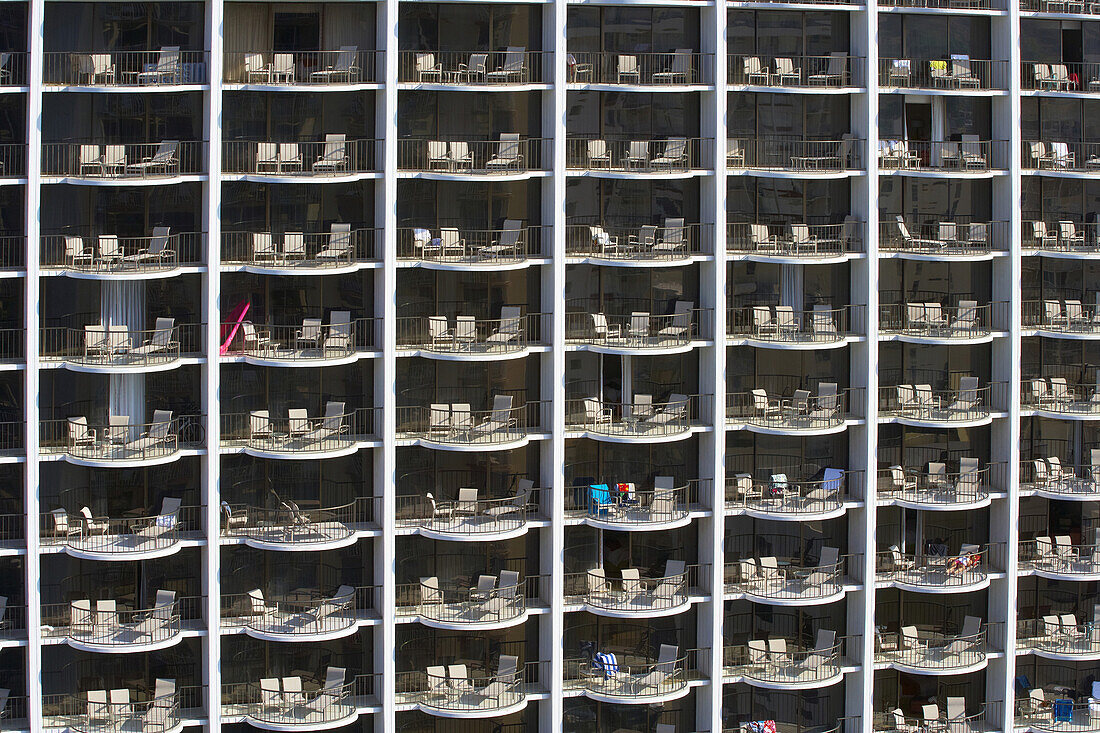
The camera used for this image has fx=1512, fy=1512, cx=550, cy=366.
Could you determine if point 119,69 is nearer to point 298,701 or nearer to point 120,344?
point 120,344

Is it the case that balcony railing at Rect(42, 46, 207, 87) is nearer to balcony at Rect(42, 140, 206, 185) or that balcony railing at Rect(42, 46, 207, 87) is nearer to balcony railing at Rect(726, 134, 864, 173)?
balcony at Rect(42, 140, 206, 185)

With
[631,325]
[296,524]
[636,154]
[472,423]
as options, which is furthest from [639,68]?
[296,524]

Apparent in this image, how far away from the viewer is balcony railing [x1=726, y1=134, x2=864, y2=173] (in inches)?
1833

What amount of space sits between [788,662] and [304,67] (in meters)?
23.4

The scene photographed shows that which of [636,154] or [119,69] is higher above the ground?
[119,69]

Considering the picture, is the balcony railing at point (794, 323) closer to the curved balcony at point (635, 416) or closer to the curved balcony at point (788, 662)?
the curved balcony at point (635, 416)

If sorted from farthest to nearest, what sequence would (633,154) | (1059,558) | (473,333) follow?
(1059,558) → (633,154) → (473,333)

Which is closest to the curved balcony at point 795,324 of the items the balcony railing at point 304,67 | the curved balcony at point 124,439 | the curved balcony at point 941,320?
the curved balcony at point 941,320

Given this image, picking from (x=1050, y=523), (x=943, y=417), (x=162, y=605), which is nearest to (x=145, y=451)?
(x=162, y=605)

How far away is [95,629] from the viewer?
4378cm

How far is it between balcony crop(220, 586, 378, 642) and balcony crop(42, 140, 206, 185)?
500 inches

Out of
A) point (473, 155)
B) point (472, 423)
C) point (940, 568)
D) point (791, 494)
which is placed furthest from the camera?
point (940, 568)

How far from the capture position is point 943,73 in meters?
47.3

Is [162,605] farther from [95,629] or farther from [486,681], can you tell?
[486,681]
